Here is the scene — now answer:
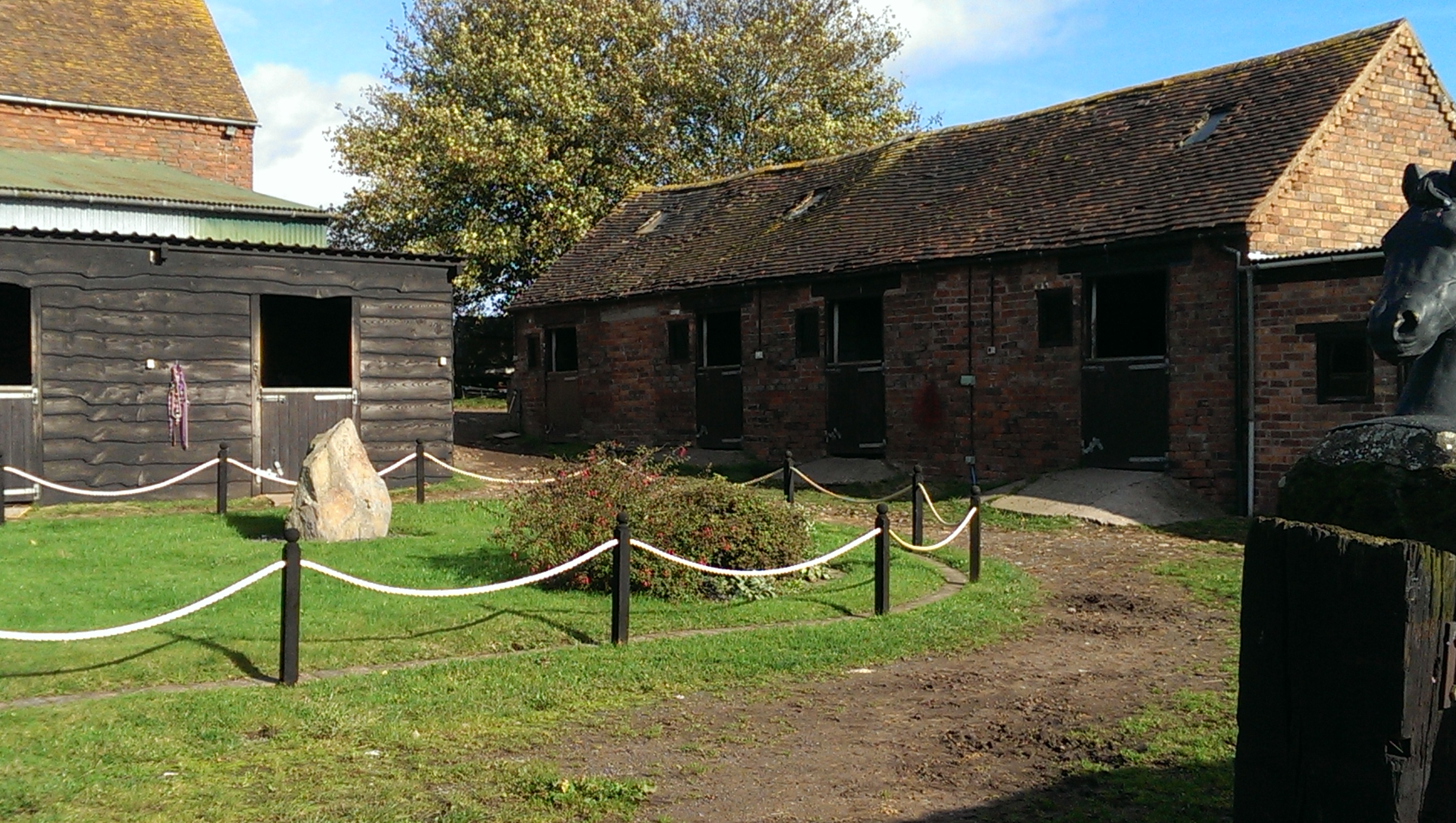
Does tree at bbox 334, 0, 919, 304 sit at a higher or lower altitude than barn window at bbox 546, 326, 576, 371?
higher

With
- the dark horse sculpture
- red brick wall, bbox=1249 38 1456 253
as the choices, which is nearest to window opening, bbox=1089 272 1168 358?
red brick wall, bbox=1249 38 1456 253

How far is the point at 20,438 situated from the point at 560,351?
576 inches

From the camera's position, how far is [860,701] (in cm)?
822

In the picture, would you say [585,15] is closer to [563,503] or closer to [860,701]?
[563,503]

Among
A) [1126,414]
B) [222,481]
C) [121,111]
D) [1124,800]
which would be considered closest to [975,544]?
[1124,800]

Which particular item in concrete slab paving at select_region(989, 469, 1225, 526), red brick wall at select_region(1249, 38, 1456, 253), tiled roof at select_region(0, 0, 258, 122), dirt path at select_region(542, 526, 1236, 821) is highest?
tiled roof at select_region(0, 0, 258, 122)

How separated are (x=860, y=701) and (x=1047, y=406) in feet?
42.6

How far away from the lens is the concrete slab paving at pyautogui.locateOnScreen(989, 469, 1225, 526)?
1758 cm

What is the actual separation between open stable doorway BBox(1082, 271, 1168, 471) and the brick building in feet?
0.11

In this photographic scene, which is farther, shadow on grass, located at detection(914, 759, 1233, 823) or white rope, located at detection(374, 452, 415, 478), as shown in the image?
white rope, located at detection(374, 452, 415, 478)

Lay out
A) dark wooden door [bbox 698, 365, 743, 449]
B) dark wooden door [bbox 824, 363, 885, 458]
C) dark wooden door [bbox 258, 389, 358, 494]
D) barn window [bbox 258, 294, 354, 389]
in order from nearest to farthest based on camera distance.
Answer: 1. dark wooden door [bbox 258, 389, 358, 494]
2. dark wooden door [bbox 824, 363, 885, 458]
3. dark wooden door [bbox 698, 365, 743, 449]
4. barn window [bbox 258, 294, 354, 389]

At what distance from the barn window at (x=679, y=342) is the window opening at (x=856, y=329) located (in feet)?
12.4

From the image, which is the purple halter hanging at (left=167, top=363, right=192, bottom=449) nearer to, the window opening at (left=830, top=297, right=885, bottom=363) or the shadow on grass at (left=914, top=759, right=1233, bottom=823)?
the window opening at (left=830, top=297, right=885, bottom=363)

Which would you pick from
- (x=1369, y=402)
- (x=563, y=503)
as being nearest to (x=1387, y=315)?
(x=563, y=503)
